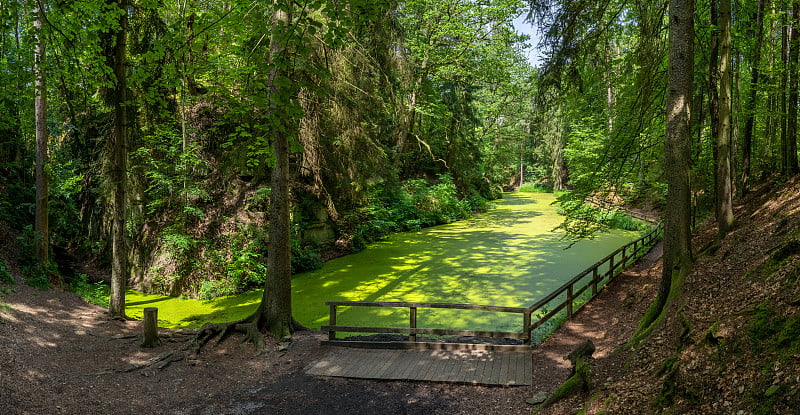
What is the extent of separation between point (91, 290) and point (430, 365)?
31.2ft

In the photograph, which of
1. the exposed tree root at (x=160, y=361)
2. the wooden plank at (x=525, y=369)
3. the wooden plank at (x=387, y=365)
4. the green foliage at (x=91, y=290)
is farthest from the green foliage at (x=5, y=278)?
the wooden plank at (x=525, y=369)

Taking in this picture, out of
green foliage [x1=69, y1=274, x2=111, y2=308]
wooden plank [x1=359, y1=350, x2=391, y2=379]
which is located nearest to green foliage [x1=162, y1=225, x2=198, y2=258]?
green foliage [x1=69, y1=274, x2=111, y2=308]

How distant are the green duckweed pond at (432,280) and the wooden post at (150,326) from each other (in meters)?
2.62

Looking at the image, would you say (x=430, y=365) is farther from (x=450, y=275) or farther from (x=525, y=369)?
(x=450, y=275)

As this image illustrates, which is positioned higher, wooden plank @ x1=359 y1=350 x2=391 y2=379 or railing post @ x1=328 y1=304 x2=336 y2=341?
railing post @ x1=328 y1=304 x2=336 y2=341

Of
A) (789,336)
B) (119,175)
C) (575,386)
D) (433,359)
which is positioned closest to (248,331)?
(433,359)

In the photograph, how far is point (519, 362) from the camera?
6.58 metres

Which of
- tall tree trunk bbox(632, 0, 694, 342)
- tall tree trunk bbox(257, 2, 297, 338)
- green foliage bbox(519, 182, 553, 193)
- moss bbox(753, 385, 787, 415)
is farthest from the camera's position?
green foliage bbox(519, 182, 553, 193)

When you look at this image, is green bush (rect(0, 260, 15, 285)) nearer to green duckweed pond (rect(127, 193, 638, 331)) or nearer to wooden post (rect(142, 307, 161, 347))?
green duckweed pond (rect(127, 193, 638, 331))

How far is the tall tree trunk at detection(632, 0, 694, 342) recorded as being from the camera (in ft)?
18.5

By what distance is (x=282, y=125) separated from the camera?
3521mm

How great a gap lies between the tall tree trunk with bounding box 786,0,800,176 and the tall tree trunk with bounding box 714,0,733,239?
2.06 m

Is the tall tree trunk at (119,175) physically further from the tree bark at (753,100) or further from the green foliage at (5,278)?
the tree bark at (753,100)

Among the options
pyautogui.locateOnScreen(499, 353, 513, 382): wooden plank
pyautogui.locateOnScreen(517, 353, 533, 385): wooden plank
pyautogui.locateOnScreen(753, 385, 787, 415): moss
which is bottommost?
pyautogui.locateOnScreen(499, 353, 513, 382): wooden plank
